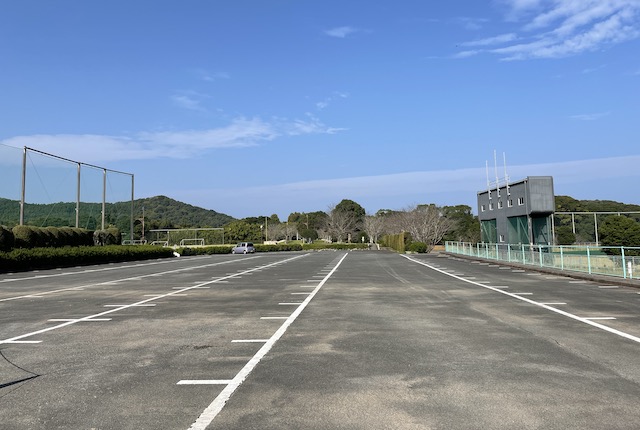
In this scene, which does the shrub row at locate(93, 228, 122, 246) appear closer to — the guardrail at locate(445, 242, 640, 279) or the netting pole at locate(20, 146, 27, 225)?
the netting pole at locate(20, 146, 27, 225)

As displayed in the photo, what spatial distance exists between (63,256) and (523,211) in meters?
34.6

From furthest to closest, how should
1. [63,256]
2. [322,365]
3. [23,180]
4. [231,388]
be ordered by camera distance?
[23,180] → [63,256] → [322,365] → [231,388]

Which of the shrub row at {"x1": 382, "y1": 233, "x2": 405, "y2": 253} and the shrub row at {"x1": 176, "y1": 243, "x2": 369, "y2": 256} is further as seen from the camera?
the shrub row at {"x1": 382, "y1": 233, "x2": 405, "y2": 253}

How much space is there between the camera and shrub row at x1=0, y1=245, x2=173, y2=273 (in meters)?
26.3

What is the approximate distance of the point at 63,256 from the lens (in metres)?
30.4

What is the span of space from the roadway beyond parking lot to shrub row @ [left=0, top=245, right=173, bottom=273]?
1697cm

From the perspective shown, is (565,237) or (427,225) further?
(427,225)

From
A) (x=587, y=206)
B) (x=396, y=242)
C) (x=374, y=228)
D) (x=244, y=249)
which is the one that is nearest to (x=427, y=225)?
(x=396, y=242)

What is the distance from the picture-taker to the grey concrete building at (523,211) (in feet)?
128

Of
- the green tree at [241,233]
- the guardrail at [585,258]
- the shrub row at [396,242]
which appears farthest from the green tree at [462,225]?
→ the guardrail at [585,258]

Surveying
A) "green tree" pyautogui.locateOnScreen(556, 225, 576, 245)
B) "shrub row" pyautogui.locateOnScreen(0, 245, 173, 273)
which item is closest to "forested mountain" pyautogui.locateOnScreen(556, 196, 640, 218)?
"green tree" pyautogui.locateOnScreen(556, 225, 576, 245)

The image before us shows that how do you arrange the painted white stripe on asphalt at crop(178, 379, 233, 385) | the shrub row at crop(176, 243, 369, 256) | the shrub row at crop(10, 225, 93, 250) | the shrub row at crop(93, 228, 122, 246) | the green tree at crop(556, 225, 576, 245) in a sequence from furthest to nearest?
1. the green tree at crop(556, 225, 576, 245)
2. the shrub row at crop(176, 243, 369, 256)
3. the shrub row at crop(93, 228, 122, 246)
4. the shrub row at crop(10, 225, 93, 250)
5. the painted white stripe on asphalt at crop(178, 379, 233, 385)

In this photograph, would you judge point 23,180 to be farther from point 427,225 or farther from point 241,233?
point 241,233

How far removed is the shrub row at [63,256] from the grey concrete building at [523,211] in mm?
32918
